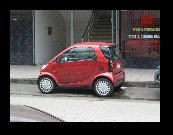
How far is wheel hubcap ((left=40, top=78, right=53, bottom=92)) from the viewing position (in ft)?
39.0

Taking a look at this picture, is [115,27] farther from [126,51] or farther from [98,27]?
[98,27]

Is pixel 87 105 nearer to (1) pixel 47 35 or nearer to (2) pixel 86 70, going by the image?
(2) pixel 86 70

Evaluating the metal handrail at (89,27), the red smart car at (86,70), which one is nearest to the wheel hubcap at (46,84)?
the red smart car at (86,70)

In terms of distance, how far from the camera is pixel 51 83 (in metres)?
11.9

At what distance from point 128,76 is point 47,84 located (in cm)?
387

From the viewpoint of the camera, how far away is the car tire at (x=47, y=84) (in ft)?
38.9

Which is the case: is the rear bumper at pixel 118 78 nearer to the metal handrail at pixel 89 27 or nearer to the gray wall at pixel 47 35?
the metal handrail at pixel 89 27

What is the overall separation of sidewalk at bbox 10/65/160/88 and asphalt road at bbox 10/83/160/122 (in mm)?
572

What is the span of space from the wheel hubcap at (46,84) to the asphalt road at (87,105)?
0.24 m

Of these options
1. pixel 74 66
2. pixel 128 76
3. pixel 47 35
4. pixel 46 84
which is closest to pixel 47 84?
pixel 46 84

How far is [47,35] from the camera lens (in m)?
19.8
